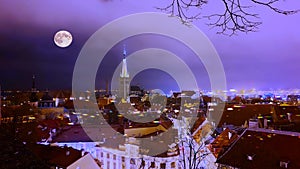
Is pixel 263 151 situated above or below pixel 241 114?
below

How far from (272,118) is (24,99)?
34.1m

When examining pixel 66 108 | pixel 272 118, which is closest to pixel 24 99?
pixel 66 108

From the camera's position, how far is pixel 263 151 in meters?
9.73

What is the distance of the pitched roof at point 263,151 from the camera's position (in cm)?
908

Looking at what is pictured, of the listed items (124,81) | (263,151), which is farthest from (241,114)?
(124,81)

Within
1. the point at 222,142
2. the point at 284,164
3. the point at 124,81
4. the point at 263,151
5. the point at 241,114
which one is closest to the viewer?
the point at 284,164

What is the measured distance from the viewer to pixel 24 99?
43188 millimetres

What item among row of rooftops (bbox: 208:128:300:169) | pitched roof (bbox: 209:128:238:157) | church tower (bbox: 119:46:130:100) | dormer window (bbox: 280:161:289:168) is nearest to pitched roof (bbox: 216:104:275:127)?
pitched roof (bbox: 209:128:238:157)

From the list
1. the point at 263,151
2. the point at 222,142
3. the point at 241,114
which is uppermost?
the point at 241,114

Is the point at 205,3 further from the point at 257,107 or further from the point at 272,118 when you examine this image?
the point at 257,107

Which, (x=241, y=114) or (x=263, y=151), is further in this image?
(x=241, y=114)

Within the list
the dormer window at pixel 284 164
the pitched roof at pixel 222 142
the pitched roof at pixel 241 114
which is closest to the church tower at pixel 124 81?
the pitched roof at pixel 241 114

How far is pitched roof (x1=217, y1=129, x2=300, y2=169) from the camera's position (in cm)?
908

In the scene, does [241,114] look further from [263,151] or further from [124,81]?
[124,81]
